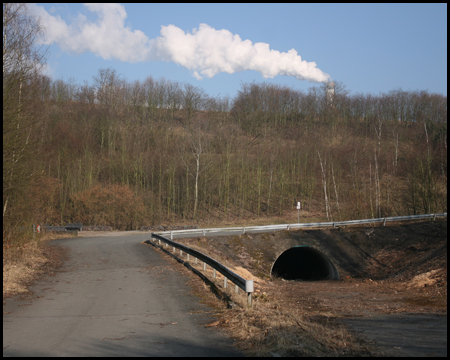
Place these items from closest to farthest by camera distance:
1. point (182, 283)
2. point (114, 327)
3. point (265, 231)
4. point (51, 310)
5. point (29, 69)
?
1. point (114, 327)
2. point (51, 310)
3. point (182, 283)
4. point (29, 69)
5. point (265, 231)

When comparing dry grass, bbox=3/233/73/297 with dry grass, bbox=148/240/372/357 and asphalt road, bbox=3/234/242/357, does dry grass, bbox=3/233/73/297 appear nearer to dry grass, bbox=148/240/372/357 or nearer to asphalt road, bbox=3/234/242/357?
asphalt road, bbox=3/234/242/357

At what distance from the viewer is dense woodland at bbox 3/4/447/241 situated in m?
39.0

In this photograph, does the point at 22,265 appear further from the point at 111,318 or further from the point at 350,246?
the point at 350,246

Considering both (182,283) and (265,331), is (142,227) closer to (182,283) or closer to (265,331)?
(182,283)

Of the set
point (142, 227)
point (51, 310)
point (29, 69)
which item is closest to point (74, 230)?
point (142, 227)

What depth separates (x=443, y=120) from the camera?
55.8 meters

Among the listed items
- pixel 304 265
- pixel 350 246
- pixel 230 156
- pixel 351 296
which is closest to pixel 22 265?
pixel 351 296

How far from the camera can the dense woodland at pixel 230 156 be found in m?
39.0

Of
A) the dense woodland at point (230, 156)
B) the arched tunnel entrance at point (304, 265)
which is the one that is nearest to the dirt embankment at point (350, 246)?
the arched tunnel entrance at point (304, 265)

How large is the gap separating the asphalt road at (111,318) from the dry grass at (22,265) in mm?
472

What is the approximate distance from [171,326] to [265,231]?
22384 mm

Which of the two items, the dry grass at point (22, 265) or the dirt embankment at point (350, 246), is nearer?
the dry grass at point (22, 265)

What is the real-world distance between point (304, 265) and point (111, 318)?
2698cm

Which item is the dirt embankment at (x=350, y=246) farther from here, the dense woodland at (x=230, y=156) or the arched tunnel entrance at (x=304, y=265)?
the dense woodland at (x=230, y=156)
